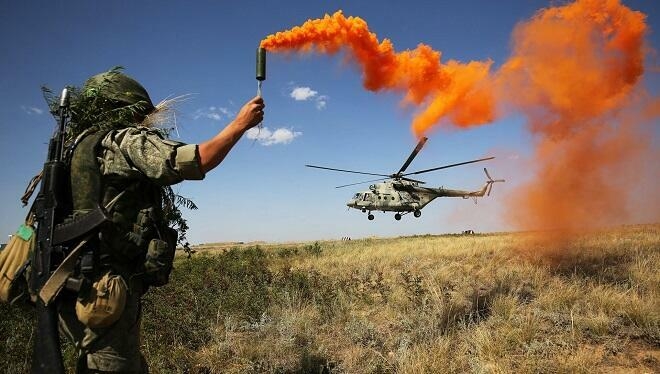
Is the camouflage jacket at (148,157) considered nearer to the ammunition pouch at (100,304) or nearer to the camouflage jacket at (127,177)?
the camouflage jacket at (127,177)

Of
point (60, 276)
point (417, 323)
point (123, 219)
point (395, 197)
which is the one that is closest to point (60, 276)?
point (60, 276)

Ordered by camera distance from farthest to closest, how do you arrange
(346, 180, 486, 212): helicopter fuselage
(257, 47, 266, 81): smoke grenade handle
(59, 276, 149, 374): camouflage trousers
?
(346, 180, 486, 212): helicopter fuselage → (257, 47, 266, 81): smoke grenade handle → (59, 276, 149, 374): camouflage trousers

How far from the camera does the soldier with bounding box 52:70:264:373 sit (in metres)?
2.46

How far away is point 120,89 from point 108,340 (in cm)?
188

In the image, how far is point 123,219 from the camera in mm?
2791

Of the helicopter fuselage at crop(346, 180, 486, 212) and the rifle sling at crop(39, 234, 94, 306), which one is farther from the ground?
the helicopter fuselage at crop(346, 180, 486, 212)

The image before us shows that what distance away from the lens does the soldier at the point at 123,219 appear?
2463mm

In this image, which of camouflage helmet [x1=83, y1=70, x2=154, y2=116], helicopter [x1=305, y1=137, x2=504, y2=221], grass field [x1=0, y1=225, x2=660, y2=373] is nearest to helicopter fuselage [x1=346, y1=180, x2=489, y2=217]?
helicopter [x1=305, y1=137, x2=504, y2=221]

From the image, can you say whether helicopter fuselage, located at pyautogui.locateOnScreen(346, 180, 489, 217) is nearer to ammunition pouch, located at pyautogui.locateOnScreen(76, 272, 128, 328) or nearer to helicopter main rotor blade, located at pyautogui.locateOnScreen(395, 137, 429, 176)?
helicopter main rotor blade, located at pyautogui.locateOnScreen(395, 137, 429, 176)

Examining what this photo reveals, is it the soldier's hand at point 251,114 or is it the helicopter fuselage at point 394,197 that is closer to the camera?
the soldier's hand at point 251,114

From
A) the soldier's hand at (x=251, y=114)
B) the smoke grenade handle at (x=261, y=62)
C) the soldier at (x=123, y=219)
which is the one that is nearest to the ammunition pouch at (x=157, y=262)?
the soldier at (x=123, y=219)

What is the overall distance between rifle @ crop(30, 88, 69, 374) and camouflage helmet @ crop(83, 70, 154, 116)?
39cm

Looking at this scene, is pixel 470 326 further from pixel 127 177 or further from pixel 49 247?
pixel 49 247

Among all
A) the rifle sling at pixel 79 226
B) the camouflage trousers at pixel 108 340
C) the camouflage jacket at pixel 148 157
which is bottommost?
the camouflage trousers at pixel 108 340
